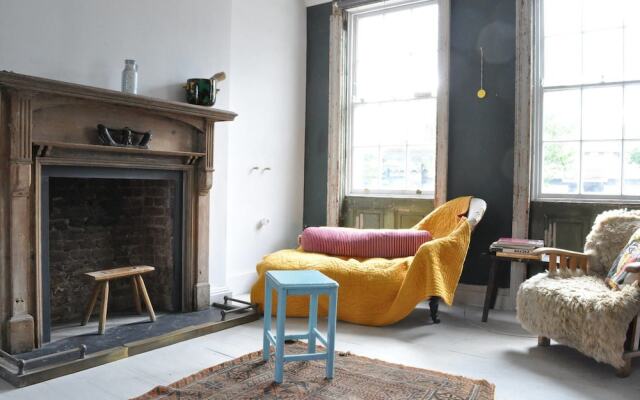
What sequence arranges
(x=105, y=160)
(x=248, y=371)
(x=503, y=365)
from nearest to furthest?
(x=248, y=371) < (x=503, y=365) < (x=105, y=160)

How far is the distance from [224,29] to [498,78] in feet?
7.36

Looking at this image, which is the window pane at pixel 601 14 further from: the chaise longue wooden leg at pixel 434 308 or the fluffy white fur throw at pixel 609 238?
the chaise longue wooden leg at pixel 434 308

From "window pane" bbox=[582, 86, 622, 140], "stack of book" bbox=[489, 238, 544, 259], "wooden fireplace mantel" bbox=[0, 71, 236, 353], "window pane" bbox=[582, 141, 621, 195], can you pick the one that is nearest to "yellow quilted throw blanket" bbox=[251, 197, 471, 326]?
"stack of book" bbox=[489, 238, 544, 259]

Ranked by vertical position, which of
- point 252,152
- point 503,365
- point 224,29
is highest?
point 224,29

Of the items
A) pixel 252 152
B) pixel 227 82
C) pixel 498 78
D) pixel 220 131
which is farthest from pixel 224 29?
pixel 498 78

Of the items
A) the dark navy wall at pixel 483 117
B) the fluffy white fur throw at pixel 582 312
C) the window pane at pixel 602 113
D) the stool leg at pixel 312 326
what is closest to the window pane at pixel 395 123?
the dark navy wall at pixel 483 117

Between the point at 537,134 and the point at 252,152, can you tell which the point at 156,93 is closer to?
the point at 252,152

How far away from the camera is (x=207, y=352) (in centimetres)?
314

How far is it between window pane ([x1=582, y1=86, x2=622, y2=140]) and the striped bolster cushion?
1.46 m

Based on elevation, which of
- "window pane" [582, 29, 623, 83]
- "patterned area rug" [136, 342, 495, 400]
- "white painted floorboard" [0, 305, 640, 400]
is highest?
"window pane" [582, 29, 623, 83]

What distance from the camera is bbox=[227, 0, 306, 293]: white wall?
4.64m

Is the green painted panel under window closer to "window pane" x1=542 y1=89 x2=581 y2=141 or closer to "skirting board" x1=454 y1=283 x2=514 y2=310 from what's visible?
"skirting board" x1=454 y1=283 x2=514 y2=310

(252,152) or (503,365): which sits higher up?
(252,152)

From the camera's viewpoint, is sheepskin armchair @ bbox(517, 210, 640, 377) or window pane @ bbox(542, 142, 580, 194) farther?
window pane @ bbox(542, 142, 580, 194)
